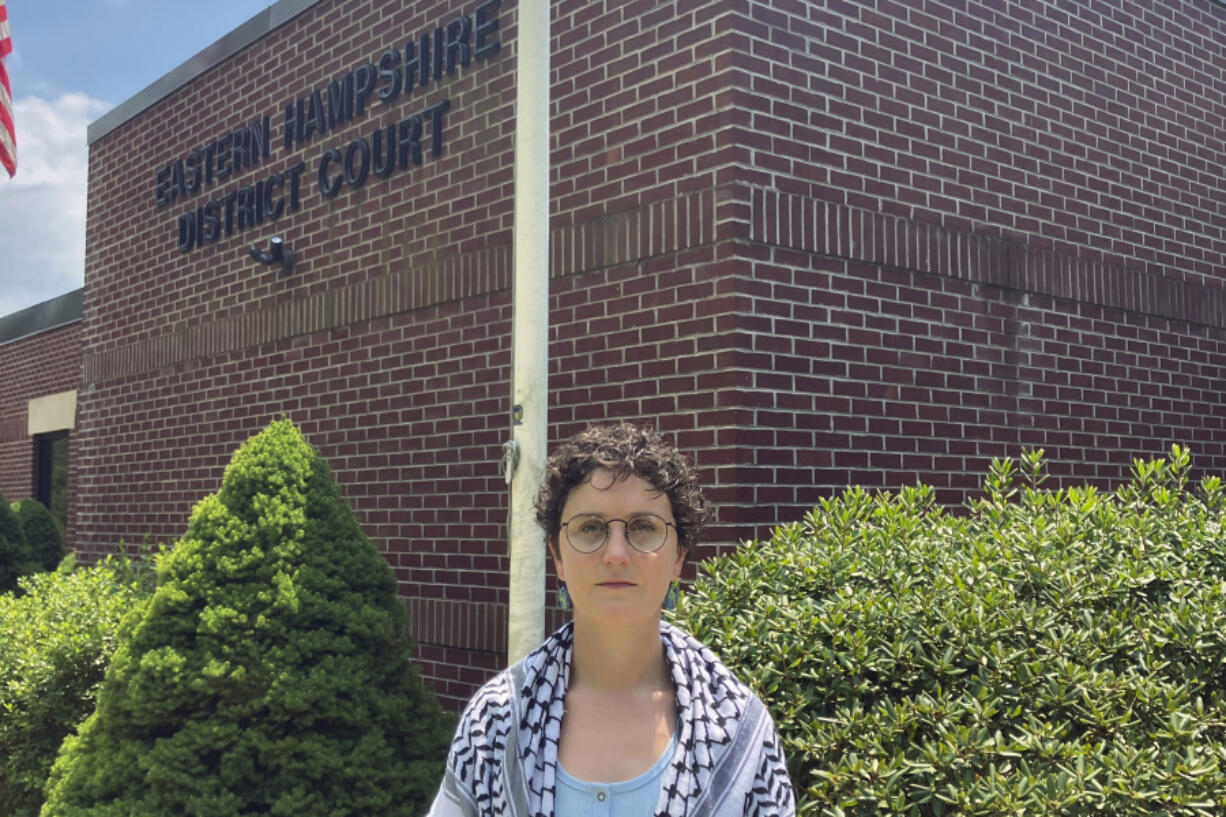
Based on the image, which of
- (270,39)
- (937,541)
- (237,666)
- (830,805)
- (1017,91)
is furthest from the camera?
(270,39)

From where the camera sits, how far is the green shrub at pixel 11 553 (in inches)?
514

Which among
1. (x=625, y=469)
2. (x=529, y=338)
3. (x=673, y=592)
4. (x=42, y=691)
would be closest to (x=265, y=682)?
(x=529, y=338)

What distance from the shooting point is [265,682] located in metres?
5.43

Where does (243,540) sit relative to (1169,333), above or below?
below

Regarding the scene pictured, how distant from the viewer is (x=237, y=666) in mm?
5395

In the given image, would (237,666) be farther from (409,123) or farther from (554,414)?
(409,123)

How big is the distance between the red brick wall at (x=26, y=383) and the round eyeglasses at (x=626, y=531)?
15725mm

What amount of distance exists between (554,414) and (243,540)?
71.5 inches

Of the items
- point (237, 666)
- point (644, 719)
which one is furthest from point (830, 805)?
point (237, 666)

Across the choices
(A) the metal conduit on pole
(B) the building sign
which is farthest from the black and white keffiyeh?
(B) the building sign

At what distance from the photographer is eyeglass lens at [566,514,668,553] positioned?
232cm

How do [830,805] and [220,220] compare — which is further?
[220,220]

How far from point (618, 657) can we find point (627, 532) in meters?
0.24

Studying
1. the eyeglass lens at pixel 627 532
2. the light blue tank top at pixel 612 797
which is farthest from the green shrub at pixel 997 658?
the eyeglass lens at pixel 627 532
